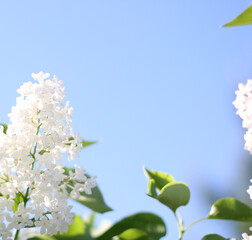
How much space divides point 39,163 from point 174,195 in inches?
9.4

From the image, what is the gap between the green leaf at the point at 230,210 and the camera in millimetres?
731

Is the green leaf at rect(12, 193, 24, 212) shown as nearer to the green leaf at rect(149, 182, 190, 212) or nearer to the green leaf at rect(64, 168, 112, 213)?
the green leaf at rect(64, 168, 112, 213)

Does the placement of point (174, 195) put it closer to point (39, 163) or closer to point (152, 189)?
point (152, 189)

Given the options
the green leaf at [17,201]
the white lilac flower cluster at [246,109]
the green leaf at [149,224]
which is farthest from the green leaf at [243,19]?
the green leaf at [17,201]

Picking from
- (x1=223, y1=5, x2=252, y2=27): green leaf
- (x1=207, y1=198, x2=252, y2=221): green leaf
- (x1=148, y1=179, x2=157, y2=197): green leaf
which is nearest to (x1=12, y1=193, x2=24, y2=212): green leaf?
(x1=148, y1=179, x2=157, y2=197): green leaf

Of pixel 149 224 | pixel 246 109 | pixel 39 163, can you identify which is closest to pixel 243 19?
pixel 246 109

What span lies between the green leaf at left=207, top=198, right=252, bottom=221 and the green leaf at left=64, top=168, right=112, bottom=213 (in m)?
0.20

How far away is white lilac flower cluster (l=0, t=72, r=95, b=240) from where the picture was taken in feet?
2.34

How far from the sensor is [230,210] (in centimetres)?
75

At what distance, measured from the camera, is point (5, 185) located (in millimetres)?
759

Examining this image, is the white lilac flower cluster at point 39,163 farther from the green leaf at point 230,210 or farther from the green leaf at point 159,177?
the green leaf at point 230,210

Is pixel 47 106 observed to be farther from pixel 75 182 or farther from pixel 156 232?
pixel 156 232

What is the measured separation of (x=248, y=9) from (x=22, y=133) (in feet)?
1.50

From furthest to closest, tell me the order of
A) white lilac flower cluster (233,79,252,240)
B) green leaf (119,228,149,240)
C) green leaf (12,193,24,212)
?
green leaf (12,193,24,212) → white lilac flower cluster (233,79,252,240) → green leaf (119,228,149,240)
